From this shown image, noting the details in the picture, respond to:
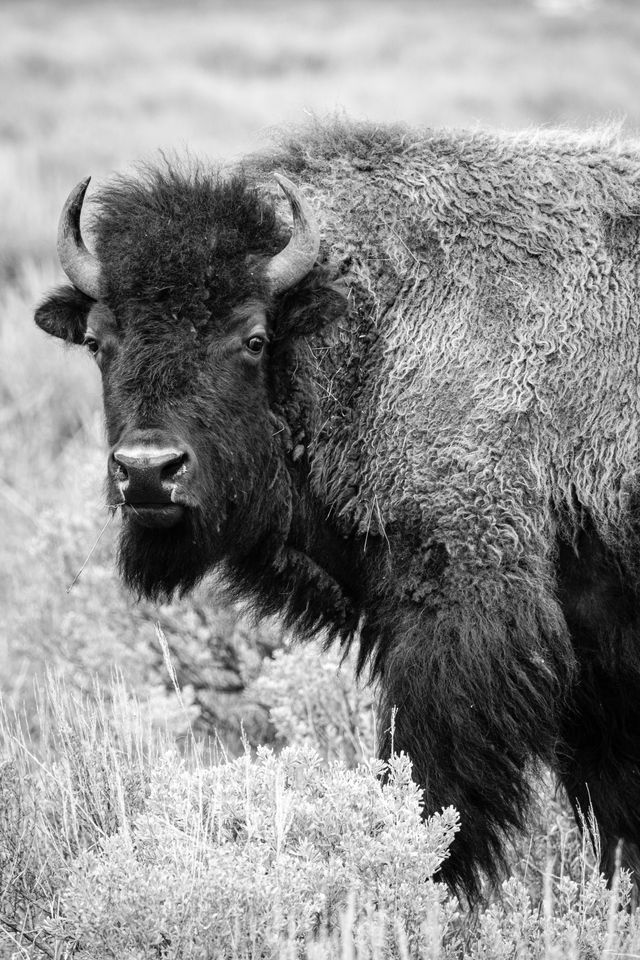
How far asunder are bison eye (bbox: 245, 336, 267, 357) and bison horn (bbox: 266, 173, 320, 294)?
0.20 metres

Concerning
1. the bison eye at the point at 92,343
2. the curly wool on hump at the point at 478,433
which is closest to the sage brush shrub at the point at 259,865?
the curly wool on hump at the point at 478,433

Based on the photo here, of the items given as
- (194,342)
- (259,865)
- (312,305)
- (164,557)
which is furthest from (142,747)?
(312,305)

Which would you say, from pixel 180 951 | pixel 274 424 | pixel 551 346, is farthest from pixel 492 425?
pixel 180 951

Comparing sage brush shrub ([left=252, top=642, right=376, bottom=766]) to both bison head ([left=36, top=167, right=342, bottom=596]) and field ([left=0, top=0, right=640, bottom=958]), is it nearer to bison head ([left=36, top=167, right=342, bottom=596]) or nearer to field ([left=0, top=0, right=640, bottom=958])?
field ([left=0, top=0, right=640, bottom=958])

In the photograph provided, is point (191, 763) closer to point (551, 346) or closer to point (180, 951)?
point (180, 951)

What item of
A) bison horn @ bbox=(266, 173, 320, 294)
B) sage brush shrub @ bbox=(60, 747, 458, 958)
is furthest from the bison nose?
sage brush shrub @ bbox=(60, 747, 458, 958)

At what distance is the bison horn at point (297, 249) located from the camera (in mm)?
3943

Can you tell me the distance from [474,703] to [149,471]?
131cm

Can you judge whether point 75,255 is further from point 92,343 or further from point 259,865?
point 259,865

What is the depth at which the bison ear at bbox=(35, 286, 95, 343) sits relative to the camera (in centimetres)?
452

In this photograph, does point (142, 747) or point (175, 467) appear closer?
point (175, 467)

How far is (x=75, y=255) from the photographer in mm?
4270

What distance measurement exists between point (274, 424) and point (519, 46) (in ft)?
83.8

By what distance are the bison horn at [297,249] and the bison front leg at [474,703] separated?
46.8 inches
